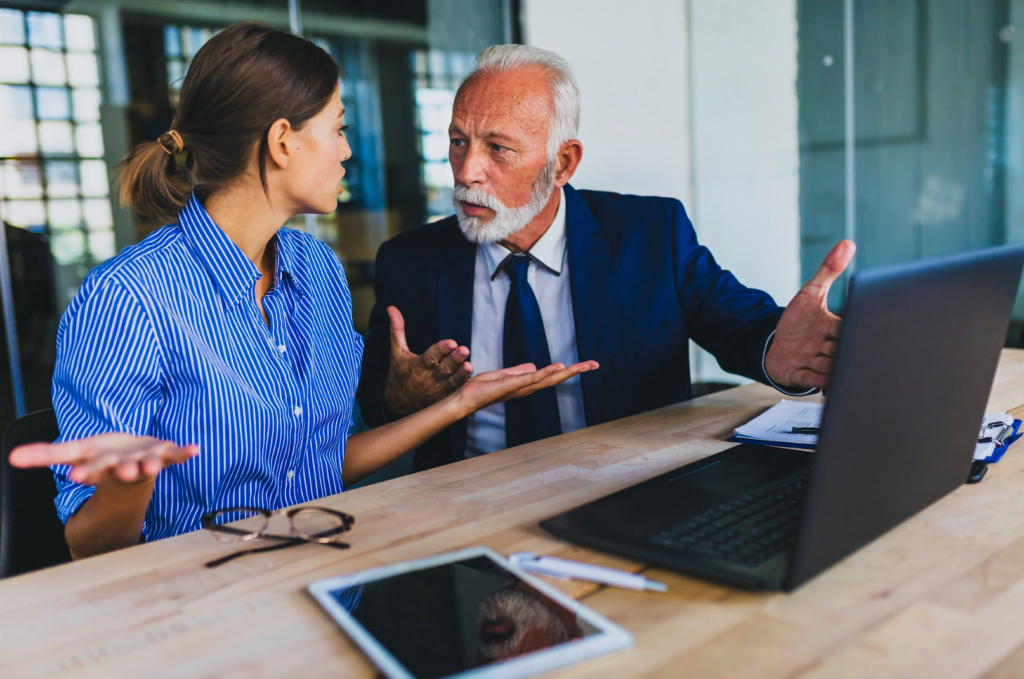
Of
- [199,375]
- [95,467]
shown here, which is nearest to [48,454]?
[95,467]

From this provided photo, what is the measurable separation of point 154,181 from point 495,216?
0.75m

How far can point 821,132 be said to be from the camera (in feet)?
13.3

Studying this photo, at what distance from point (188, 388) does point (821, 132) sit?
3542mm

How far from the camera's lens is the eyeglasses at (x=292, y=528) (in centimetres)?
99

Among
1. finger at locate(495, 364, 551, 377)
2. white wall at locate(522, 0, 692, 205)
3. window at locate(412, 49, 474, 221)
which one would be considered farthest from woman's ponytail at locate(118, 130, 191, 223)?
window at locate(412, 49, 474, 221)

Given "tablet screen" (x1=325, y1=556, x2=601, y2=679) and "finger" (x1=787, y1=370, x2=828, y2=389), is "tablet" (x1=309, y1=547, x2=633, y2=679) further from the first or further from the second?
"finger" (x1=787, y1=370, x2=828, y2=389)

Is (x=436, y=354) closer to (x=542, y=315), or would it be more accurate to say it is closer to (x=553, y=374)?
(x=553, y=374)

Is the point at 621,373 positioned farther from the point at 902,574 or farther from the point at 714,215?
the point at 714,215

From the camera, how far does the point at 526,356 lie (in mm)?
1936

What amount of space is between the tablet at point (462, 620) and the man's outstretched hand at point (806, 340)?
2.54 feet

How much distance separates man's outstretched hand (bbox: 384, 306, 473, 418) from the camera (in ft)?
5.46

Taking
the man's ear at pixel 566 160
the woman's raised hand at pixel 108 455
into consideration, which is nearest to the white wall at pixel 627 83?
the man's ear at pixel 566 160

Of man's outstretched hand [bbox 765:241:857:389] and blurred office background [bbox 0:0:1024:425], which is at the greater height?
blurred office background [bbox 0:0:1024:425]

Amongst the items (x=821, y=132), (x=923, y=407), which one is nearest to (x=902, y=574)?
(x=923, y=407)
